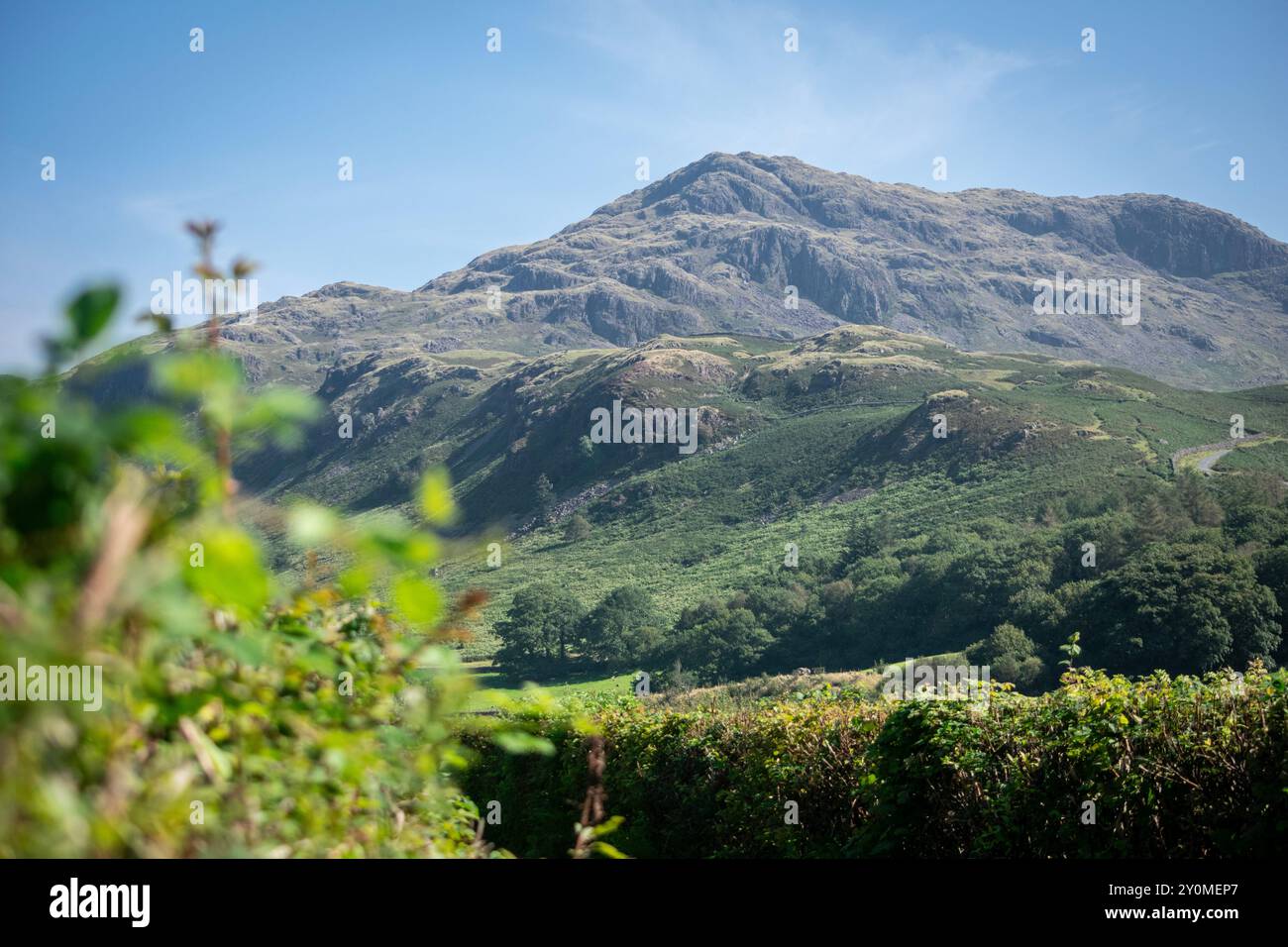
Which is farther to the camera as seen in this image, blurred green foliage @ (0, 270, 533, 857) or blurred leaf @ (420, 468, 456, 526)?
blurred leaf @ (420, 468, 456, 526)

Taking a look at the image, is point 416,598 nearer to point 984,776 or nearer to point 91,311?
point 91,311

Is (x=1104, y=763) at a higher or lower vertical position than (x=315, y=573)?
lower

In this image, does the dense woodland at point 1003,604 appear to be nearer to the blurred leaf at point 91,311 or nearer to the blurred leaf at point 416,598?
the blurred leaf at point 416,598

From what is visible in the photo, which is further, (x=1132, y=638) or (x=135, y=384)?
(x=135, y=384)

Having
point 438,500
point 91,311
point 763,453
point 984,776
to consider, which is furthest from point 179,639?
point 763,453

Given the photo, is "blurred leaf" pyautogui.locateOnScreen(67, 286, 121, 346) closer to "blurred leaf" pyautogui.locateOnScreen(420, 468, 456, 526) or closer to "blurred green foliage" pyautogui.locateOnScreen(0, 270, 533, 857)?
"blurred green foliage" pyautogui.locateOnScreen(0, 270, 533, 857)

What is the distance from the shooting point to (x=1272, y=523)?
51281 mm

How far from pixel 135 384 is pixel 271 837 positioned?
198 meters

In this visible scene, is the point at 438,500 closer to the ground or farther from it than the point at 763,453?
closer to the ground

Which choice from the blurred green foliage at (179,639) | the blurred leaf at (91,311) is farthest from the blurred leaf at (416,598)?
the blurred leaf at (91,311)

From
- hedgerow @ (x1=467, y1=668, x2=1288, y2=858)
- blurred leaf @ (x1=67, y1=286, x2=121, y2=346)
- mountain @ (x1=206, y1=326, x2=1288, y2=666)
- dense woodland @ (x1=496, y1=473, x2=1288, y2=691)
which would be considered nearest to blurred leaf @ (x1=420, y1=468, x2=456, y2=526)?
blurred leaf @ (x1=67, y1=286, x2=121, y2=346)
